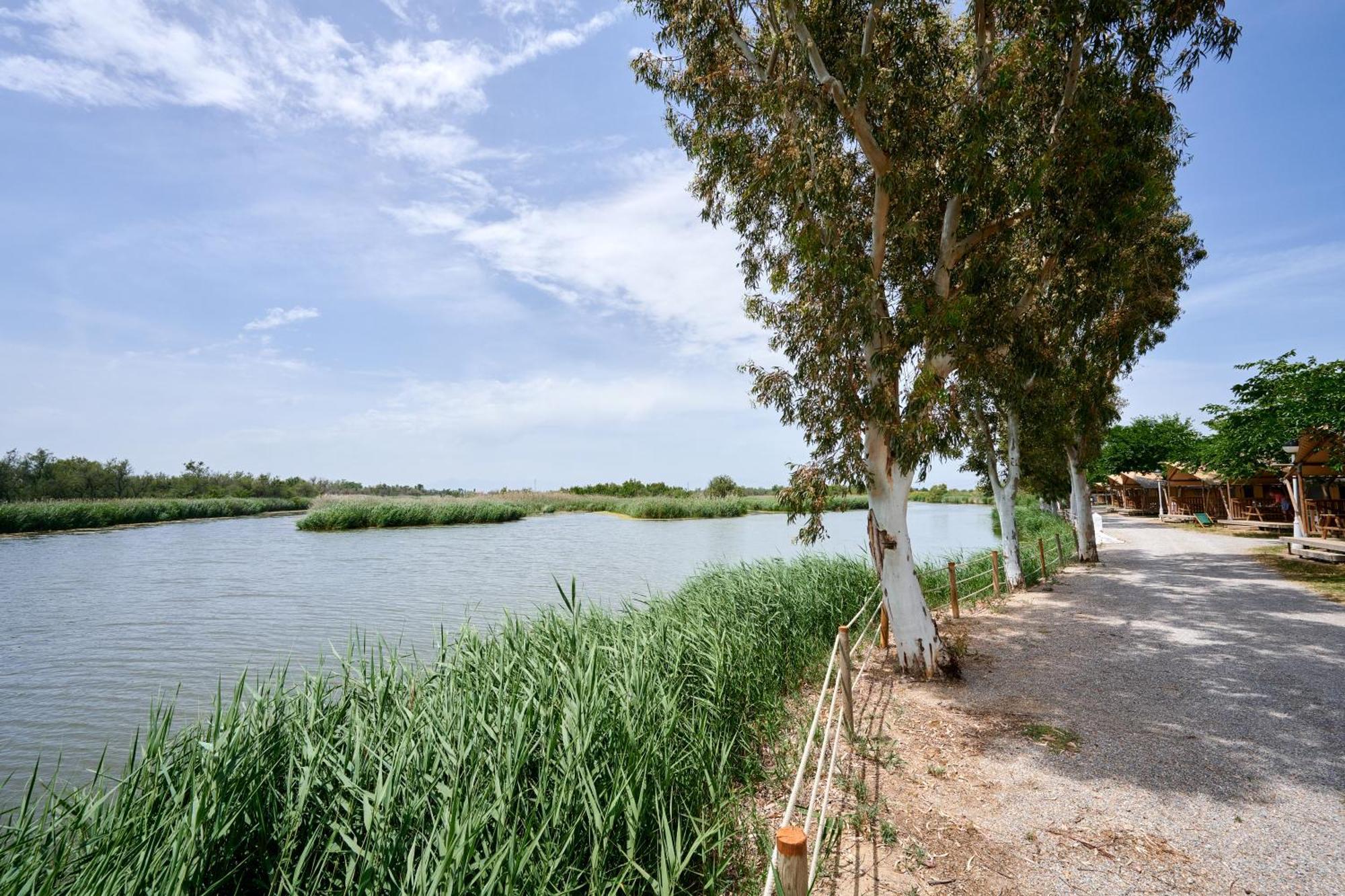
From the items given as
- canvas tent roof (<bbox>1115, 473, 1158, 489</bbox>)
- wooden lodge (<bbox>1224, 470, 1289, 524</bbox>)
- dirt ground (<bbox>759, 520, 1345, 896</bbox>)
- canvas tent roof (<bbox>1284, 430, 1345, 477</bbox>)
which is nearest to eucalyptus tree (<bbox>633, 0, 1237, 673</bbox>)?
dirt ground (<bbox>759, 520, 1345, 896</bbox>)

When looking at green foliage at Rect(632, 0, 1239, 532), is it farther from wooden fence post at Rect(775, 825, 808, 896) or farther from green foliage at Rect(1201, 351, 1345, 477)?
green foliage at Rect(1201, 351, 1345, 477)

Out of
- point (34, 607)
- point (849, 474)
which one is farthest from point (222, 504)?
point (849, 474)

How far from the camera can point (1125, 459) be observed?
40.6 m

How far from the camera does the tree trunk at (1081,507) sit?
618 inches

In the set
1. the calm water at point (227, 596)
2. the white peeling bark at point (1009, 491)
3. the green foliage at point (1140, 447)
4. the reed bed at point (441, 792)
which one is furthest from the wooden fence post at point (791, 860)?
the green foliage at point (1140, 447)

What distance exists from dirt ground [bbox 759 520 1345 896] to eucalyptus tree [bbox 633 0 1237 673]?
5.05 feet

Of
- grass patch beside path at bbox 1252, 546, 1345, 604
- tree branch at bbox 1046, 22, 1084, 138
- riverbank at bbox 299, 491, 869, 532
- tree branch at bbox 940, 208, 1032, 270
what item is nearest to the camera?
tree branch at bbox 1046, 22, 1084, 138

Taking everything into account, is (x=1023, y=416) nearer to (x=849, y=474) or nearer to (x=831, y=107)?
(x=849, y=474)

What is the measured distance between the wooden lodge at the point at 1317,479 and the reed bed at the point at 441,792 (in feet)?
60.1

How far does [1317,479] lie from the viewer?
1848cm

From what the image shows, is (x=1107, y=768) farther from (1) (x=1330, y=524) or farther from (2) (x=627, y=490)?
(2) (x=627, y=490)

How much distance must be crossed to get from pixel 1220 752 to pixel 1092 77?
672cm

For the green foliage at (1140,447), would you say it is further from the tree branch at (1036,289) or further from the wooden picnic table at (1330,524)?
the tree branch at (1036,289)

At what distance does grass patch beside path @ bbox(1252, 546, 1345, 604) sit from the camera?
11120mm
